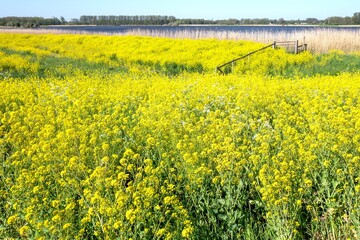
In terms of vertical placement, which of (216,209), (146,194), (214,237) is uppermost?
(146,194)

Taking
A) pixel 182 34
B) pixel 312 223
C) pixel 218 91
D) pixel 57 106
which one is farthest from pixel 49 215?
pixel 182 34

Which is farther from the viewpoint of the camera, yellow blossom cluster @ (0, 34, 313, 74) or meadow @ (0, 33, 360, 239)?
yellow blossom cluster @ (0, 34, 313, 74)

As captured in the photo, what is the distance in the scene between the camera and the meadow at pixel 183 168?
3.29 m

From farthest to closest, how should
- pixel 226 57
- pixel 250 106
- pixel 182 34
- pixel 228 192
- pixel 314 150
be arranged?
pixel 182 34
pixel 226 57
pixel 250 106
pixel 314 150
pixel 228 192

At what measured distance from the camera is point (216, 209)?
3607 millimetres

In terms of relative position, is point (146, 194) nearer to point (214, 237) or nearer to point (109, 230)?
point (109, 230)

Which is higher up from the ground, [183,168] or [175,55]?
A: [175,55]

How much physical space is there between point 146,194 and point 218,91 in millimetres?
5688

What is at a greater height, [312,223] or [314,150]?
[314,150]

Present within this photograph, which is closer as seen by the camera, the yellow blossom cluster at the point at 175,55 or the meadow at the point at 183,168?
the meadow at the point at 183,168

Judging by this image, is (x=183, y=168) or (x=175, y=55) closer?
(x=183, y=168)

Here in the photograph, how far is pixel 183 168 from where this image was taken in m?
4.21

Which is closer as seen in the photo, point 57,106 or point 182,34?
point 57,106

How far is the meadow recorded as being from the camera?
329 centimetres
